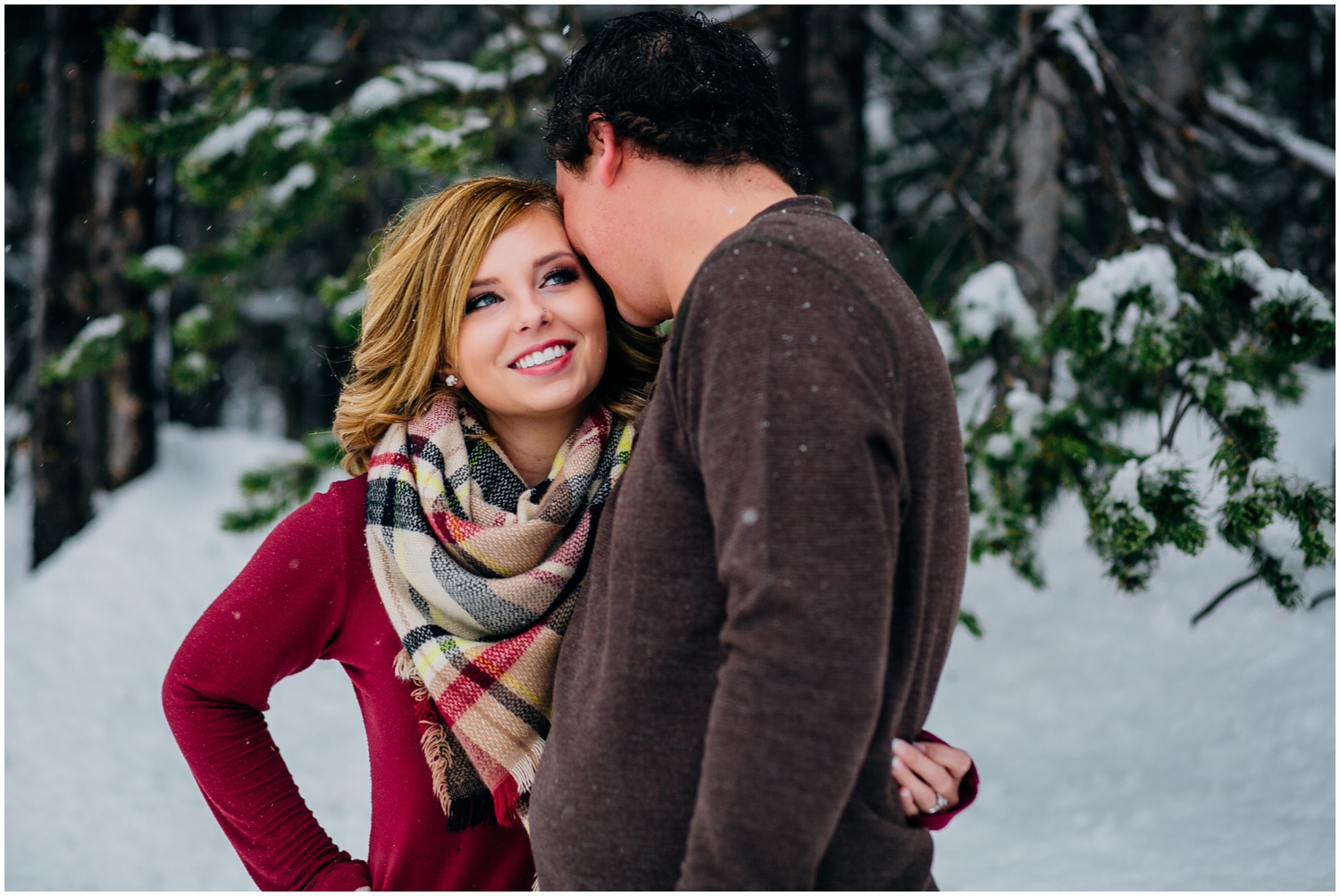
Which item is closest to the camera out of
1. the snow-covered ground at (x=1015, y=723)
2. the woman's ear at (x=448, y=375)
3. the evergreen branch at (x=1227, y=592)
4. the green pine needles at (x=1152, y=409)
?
the woman's ear at (x=448, y=375)

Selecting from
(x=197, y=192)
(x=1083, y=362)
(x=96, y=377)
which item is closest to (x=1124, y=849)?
(x=1083, y=362)

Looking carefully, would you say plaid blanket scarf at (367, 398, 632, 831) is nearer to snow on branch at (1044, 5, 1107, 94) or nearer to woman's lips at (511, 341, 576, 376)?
woman's lips at (511, 341, 576, 376)

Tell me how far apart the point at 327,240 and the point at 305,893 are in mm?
9077

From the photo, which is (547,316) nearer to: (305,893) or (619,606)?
(619,606)

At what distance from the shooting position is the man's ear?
1.60 meters

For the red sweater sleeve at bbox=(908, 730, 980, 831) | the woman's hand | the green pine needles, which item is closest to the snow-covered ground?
the green pine needles

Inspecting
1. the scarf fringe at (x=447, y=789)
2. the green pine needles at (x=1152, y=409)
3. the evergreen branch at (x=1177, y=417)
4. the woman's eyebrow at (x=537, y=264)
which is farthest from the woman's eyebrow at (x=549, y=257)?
the evergreen branch at (x=1177, y=417)

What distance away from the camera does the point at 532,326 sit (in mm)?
1799

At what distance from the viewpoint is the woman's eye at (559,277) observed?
1877mm

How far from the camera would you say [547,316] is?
5.93ft

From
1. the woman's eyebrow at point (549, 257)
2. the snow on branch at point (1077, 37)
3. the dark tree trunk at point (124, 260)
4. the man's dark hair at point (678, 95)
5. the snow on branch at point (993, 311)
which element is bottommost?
the dark tree trunk at point (124, 260)

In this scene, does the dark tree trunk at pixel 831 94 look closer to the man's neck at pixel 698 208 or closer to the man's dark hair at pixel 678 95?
the man's dark hair at pixel 678 95

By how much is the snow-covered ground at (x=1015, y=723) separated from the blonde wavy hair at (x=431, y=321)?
2.51 meters

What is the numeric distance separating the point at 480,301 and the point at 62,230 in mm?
5147
